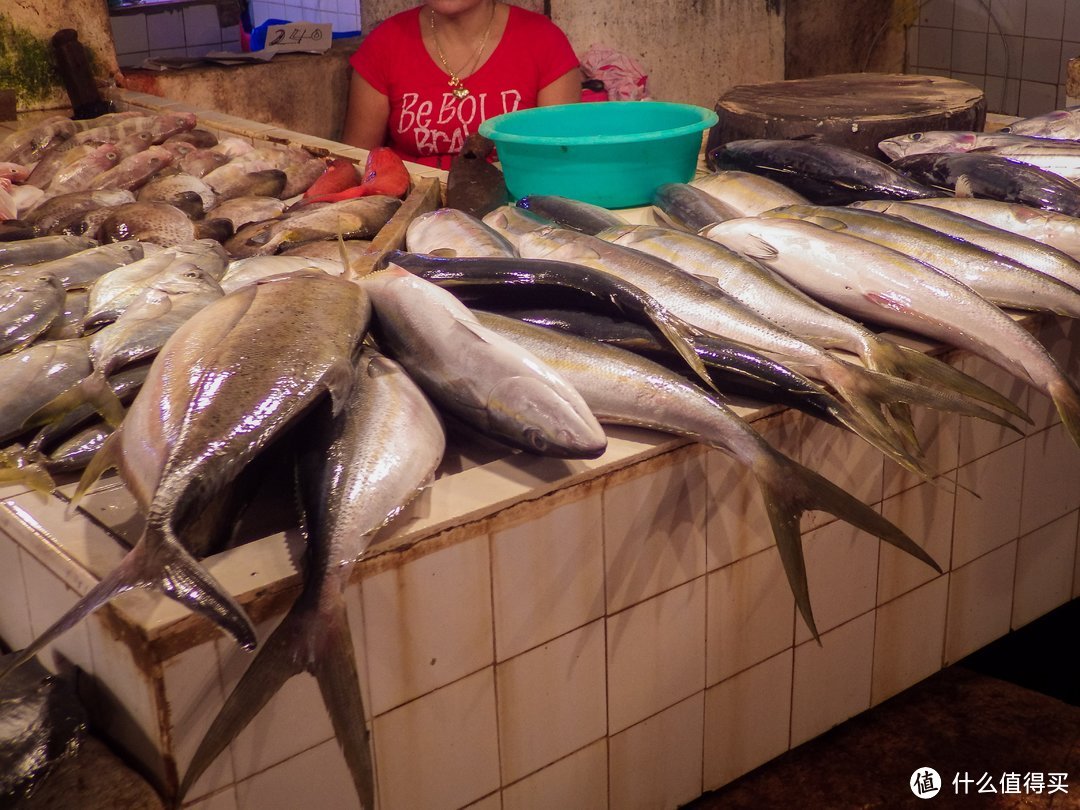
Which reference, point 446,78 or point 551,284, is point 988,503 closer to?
point 551,284

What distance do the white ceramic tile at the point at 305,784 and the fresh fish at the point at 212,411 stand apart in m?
0.40

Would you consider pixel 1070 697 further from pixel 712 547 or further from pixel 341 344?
pixel 341 344

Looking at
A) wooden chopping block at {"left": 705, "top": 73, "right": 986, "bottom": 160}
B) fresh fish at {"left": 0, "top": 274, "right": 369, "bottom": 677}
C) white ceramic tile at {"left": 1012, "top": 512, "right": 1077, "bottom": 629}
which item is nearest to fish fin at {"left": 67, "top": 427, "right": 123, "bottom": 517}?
fresh fish at {"left": 0, "top": 274, "right": 369, "bottom": 677}

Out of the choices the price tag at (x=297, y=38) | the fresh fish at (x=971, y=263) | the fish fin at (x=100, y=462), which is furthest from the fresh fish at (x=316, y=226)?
the price tag at (x=297, y=38)

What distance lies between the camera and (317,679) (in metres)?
1.61

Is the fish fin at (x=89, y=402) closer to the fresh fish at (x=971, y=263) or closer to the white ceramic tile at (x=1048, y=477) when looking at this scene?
the fresh fish at (x=971, y=263)

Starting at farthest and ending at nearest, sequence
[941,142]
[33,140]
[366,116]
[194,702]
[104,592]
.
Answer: [366,116], [33,140], [941,142], [194,702], [104,592]

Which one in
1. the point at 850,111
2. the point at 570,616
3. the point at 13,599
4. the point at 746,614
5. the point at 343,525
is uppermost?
the point at 850,111

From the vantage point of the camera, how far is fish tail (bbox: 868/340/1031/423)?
2.28 m

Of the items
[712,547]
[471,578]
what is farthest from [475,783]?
[712,547]

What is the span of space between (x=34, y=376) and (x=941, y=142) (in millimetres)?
2835

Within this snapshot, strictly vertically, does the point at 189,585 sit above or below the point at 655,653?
above

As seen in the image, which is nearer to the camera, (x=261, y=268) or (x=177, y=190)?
(x=261, y=268)

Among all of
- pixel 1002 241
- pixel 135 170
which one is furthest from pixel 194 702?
pixel 135 170
